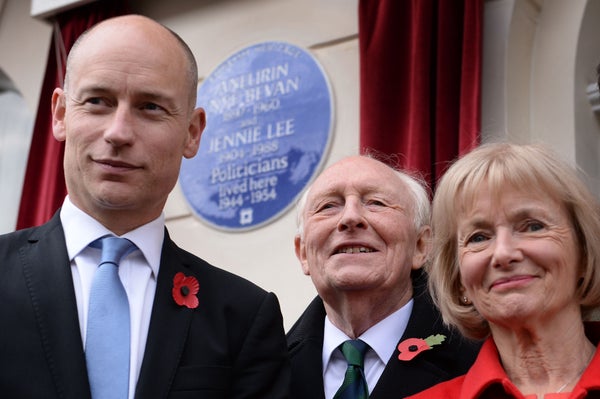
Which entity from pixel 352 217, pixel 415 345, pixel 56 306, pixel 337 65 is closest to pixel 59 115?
pixel 56 306

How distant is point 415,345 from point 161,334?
0.82 meters

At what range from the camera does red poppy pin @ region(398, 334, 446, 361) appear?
2.45m

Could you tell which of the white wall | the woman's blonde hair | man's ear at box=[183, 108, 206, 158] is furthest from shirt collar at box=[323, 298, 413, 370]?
the white wall

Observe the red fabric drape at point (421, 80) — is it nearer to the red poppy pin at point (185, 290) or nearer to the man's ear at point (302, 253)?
the man's ear at point (302, 253)

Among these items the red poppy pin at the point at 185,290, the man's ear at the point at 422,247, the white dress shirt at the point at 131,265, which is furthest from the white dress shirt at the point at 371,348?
the white dress shirt at the point at 131,265

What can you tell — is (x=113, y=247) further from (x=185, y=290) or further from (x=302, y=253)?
(x=302, y=253)

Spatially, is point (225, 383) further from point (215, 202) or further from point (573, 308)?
point (215, 202)

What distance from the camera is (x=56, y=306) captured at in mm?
1863

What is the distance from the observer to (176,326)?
1.97 m

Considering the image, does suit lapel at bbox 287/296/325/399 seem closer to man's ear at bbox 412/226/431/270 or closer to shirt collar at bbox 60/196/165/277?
man's ear at bbox 412/226/431/270

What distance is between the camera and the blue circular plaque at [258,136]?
14.8 feet

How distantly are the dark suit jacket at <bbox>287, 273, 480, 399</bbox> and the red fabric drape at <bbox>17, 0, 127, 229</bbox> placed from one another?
2.95 metres

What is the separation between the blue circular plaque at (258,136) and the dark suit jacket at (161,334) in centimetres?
238

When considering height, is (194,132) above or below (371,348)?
above
